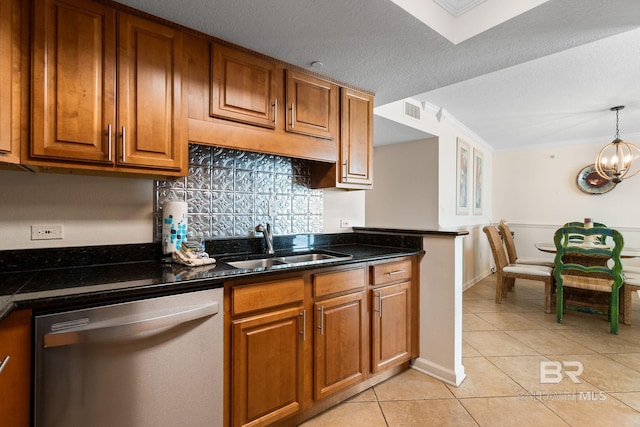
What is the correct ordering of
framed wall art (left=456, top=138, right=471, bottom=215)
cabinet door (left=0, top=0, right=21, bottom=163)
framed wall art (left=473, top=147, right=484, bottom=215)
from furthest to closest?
framed wall art (left=473, top=147, right=484, bottom=215) < framed wall art (left=456, top=138, right=471, bottom=215) < cabinet door (left=0, top=0, right=21, bottom=163)

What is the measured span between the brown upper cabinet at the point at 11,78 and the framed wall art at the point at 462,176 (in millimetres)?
4572

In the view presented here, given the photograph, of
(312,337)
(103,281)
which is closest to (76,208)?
(103,281)

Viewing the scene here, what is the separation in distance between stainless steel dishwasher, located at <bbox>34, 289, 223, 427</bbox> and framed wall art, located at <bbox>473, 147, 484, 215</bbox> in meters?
5.00

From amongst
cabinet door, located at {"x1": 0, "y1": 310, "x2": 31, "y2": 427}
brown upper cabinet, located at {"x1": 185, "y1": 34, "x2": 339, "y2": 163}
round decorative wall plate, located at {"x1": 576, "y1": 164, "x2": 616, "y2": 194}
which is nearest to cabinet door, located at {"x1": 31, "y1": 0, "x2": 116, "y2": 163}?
brown upper cabinet, located at {"x1": 185, "y1": 34, "x2": 339, "y2": 163}

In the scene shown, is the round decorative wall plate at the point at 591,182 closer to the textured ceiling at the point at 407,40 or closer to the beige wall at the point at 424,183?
the beige wall at the point at 424,183

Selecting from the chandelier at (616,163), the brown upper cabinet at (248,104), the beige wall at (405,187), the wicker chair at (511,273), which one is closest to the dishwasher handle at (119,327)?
the brown upper cabinet at (248,104)

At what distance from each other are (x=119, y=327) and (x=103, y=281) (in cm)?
24

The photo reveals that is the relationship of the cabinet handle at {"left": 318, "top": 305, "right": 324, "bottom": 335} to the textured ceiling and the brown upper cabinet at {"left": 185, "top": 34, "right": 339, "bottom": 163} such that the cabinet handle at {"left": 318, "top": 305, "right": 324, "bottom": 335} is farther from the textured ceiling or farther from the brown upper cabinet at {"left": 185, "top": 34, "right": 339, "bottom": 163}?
the textured ceiling

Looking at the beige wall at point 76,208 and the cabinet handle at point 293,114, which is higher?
the cabinet handle at point 293,114

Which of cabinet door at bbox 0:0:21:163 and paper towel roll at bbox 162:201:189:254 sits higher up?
cabinet door at bbox 0:0:21:163

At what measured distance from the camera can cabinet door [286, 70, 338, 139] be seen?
1.96 meters

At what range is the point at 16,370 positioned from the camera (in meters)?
0.99

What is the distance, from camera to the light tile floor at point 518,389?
178cm

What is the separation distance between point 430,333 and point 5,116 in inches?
105
